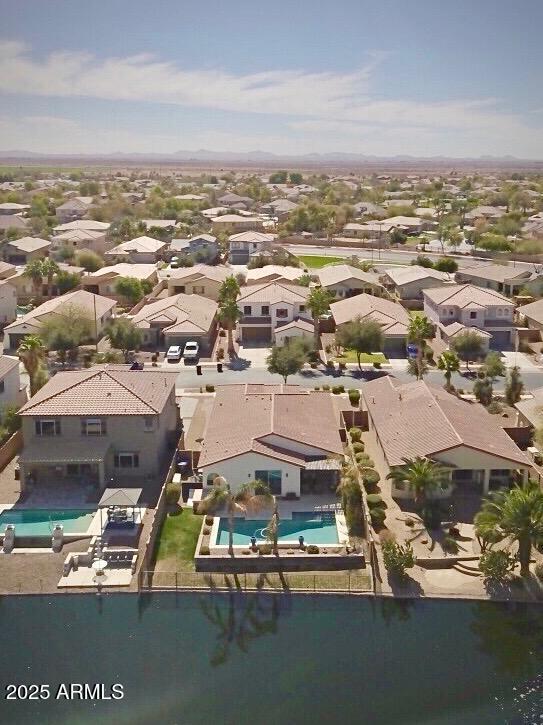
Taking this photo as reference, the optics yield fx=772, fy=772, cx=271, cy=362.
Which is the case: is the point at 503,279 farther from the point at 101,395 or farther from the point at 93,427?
the point at 93,427

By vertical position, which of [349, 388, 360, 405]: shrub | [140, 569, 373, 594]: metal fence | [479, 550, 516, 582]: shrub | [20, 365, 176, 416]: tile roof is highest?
[20, 365, 176, 416]: tile roof

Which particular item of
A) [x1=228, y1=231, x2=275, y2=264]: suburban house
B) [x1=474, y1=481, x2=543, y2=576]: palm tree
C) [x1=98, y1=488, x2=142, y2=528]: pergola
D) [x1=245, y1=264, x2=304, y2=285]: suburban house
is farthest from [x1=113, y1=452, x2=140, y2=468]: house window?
[x1=228, y1=231, x2=275, y2=264]: suburban house

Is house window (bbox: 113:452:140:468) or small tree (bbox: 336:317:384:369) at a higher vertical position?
small tree (bbox: 336:317:384:369)

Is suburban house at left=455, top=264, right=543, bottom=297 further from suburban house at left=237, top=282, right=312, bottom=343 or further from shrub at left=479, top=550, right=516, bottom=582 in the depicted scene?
shrub at left=479, top=550, right=516, bottom=582

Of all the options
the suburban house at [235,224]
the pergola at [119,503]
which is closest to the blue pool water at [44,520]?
the pergola at [119,503]

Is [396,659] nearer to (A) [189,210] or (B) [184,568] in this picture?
(B) [184,568]

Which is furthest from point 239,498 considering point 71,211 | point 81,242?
point 71,211

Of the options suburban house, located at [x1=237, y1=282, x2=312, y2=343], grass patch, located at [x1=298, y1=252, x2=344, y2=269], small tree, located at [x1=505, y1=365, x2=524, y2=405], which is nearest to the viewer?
small tree, located at [x1=505, y1=365, x2=524, y2=405]
